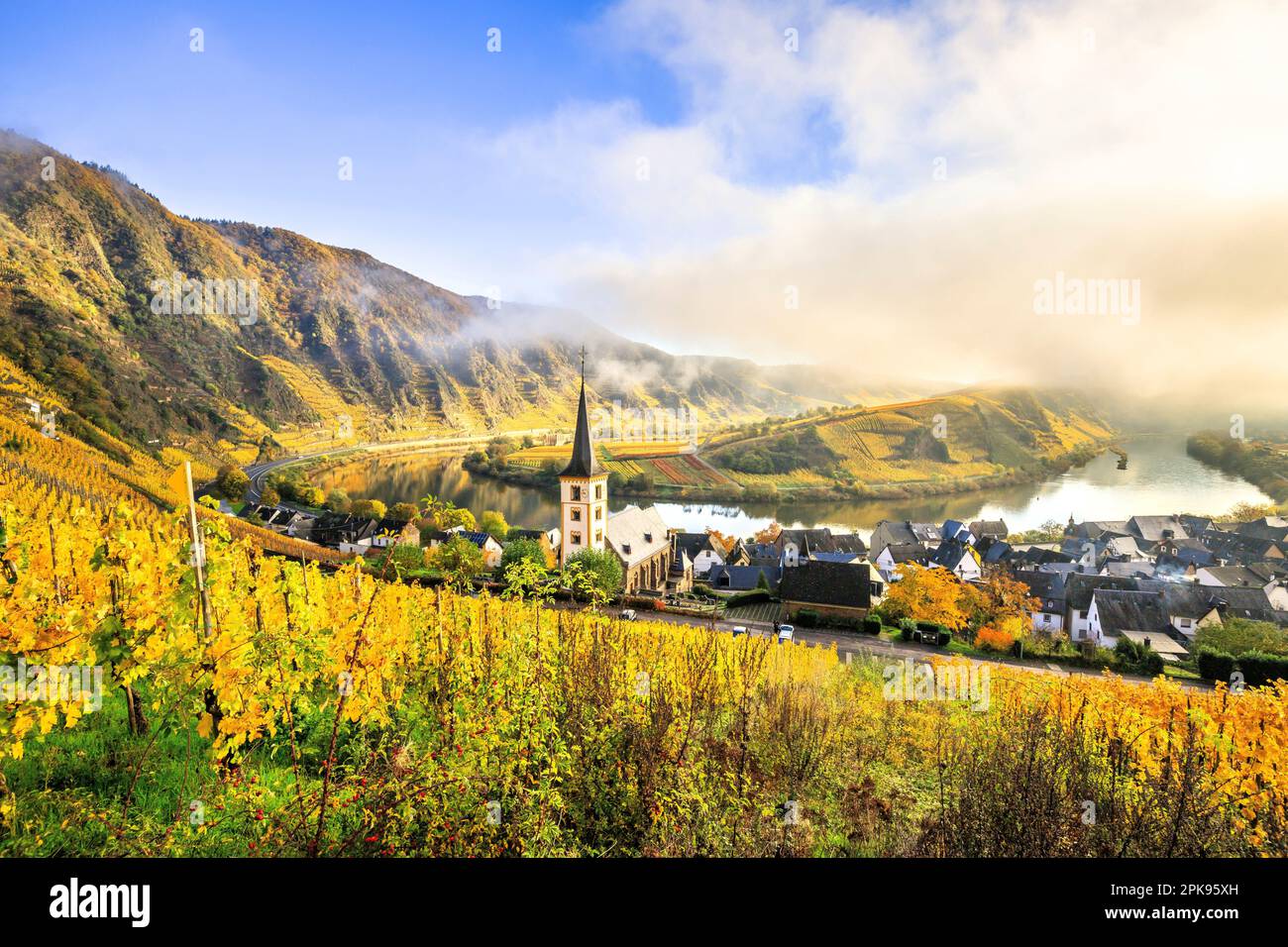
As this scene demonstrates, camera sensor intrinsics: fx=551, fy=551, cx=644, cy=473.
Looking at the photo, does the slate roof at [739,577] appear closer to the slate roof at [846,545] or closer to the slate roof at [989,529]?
the slate roof at [846,545]

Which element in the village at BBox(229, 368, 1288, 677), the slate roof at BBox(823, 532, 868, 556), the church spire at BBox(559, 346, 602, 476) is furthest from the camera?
the slate roof at BBox(823, 532, 868, 556)

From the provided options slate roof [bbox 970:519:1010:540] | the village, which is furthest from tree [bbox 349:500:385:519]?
slate roof [bbox 970:519:1010:540]

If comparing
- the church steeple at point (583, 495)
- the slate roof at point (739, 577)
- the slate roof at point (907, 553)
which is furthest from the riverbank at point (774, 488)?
the church steeple at point (583, 495)

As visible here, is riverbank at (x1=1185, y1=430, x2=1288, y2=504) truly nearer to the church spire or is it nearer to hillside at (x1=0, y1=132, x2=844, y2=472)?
the church spire

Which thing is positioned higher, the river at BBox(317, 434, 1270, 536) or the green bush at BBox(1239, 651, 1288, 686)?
the river at BBox(317, 434, 1270, 536)

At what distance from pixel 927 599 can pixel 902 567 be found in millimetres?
4330

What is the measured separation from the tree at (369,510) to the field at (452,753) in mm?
35214

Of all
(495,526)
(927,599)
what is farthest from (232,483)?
(927,599)

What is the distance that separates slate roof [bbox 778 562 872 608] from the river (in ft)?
80.6

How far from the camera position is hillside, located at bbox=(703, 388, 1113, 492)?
80.3m

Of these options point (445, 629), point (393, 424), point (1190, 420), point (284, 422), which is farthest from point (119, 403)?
point (1190, 420)

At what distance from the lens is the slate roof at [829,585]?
23.9m

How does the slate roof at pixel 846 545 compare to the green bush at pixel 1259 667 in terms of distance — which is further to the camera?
the slate roof at pixel 846 545
